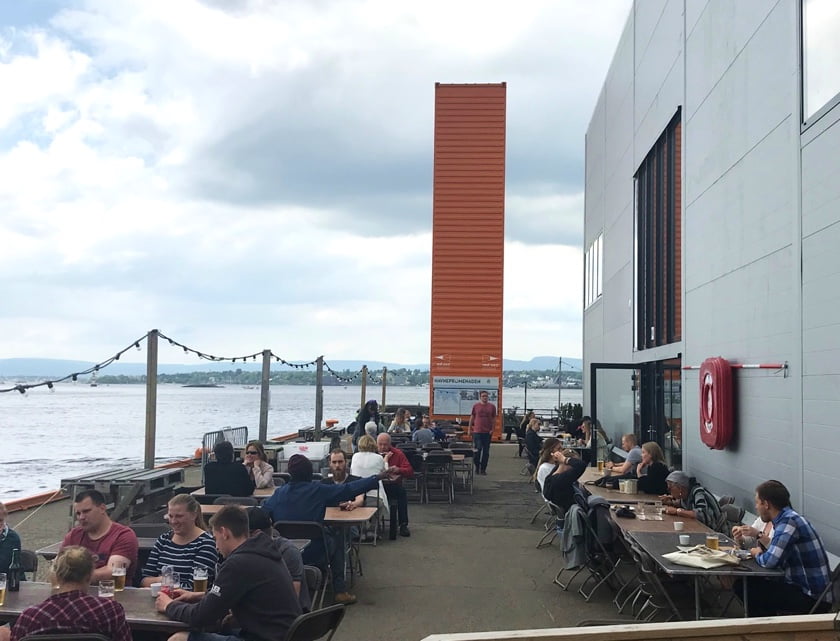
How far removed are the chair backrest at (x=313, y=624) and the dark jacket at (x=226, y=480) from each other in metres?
4.22

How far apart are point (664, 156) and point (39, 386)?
955 cm

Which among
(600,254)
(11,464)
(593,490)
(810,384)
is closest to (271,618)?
(810,384)

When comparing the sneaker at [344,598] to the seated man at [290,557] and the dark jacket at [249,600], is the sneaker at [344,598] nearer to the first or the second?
the seated man at [290,557]

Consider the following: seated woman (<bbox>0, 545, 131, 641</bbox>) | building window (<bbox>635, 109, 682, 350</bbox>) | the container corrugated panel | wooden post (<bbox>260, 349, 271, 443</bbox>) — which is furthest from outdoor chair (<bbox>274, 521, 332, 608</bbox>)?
the container corrugated panel

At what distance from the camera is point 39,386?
36.1ft

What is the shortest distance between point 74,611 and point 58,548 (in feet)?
7.32

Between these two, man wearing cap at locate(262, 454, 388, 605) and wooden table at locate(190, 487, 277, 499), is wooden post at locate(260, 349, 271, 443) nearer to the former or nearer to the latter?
wooden table at locate(190, 487, 277, 499)

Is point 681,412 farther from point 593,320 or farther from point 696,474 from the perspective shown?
point 593,320

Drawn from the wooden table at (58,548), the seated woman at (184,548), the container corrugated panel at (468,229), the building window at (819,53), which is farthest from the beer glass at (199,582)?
the container corrugated panel at (468,229)

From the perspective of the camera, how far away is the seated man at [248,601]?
13.6 ft

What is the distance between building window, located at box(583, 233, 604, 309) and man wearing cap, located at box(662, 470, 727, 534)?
12.1 meters

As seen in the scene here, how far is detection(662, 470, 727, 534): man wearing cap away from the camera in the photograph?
24.5 ft

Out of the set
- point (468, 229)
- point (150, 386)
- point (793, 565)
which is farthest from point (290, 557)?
point (468, 229)

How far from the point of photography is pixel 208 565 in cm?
503
